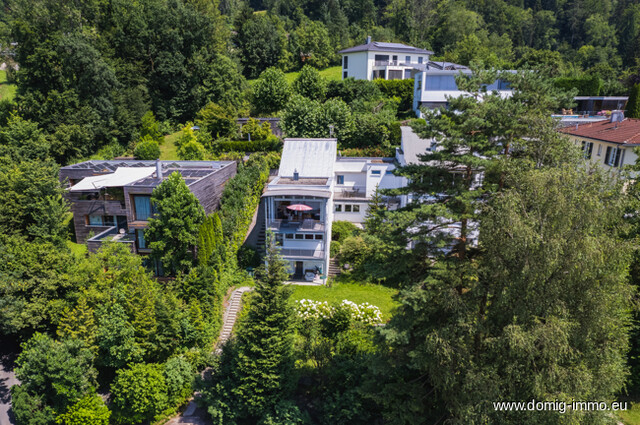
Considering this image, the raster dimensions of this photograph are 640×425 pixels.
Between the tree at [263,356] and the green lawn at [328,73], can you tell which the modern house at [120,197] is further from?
the green lawn at [328,73]

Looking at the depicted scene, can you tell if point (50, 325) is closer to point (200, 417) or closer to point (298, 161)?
point (200, 417)

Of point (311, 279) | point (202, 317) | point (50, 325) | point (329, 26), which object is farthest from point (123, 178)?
point (329, 26)

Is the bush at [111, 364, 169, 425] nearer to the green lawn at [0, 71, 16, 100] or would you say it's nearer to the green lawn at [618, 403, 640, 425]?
the green lawn at [618, 403, 640, 425]

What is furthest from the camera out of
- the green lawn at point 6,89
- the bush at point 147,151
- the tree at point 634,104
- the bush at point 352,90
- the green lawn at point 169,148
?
the green lawn at point 6,89

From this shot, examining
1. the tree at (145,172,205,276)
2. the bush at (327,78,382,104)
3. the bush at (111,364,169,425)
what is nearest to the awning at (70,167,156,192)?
the tree at (145,172,205,276)

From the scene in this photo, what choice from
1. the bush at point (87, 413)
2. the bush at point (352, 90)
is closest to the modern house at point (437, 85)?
the bush at point (352, 90)
